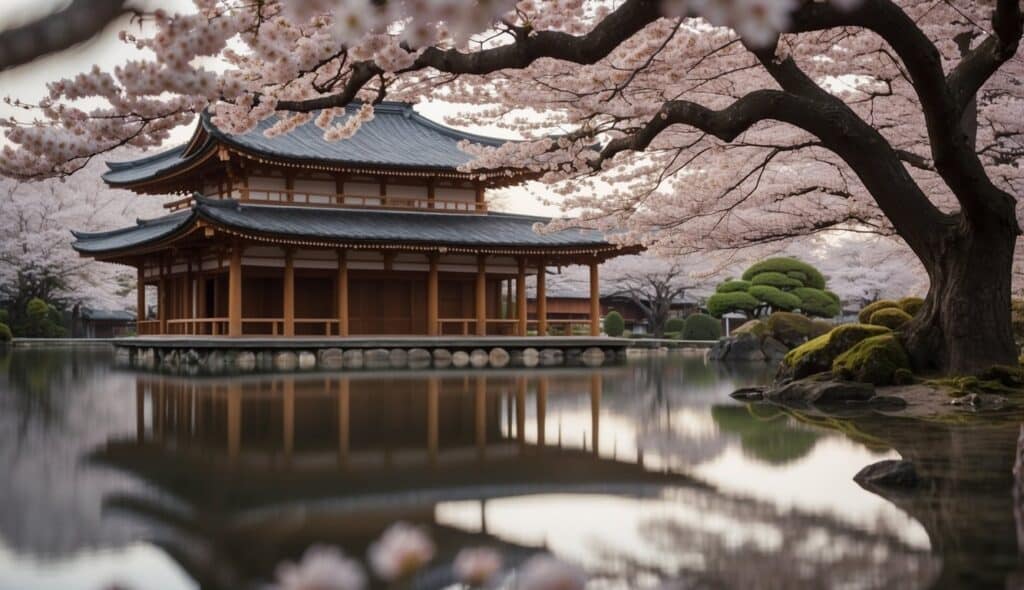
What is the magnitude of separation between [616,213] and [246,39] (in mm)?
9587

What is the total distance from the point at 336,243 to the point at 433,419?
1417cm

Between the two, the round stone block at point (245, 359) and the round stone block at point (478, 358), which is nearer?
the round stone block at point (245, 359)

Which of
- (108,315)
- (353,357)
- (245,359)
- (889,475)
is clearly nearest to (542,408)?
(889,475)

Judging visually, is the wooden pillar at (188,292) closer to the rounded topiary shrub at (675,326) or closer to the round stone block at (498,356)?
the round stone block at (498,356)

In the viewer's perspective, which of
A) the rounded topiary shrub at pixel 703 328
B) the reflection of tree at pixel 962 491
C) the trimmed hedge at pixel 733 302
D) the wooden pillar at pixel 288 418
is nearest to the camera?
the reflection of tree at pixel 962 491

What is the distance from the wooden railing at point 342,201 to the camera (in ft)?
81.1

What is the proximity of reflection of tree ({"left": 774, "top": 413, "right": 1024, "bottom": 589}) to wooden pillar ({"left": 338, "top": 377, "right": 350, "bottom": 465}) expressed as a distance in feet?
12.2

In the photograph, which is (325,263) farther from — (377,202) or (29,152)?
(29,152)

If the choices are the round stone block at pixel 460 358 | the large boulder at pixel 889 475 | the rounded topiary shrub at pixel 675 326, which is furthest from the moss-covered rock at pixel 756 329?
the large boulder at pixel 889 475

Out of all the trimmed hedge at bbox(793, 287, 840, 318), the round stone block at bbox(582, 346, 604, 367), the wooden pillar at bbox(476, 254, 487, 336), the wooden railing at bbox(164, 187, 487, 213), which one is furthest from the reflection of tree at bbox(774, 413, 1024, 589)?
the trimmed hedge at bbox(793, 287, 840, 318)

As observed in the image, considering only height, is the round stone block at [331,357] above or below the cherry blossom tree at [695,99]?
below

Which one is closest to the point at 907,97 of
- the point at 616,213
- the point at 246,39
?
the point at 616,213

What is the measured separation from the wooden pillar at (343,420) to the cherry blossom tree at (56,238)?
1071 inches

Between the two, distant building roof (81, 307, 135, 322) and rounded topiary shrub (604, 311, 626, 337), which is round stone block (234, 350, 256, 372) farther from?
distant building roof (81, 307, 135, 322)
